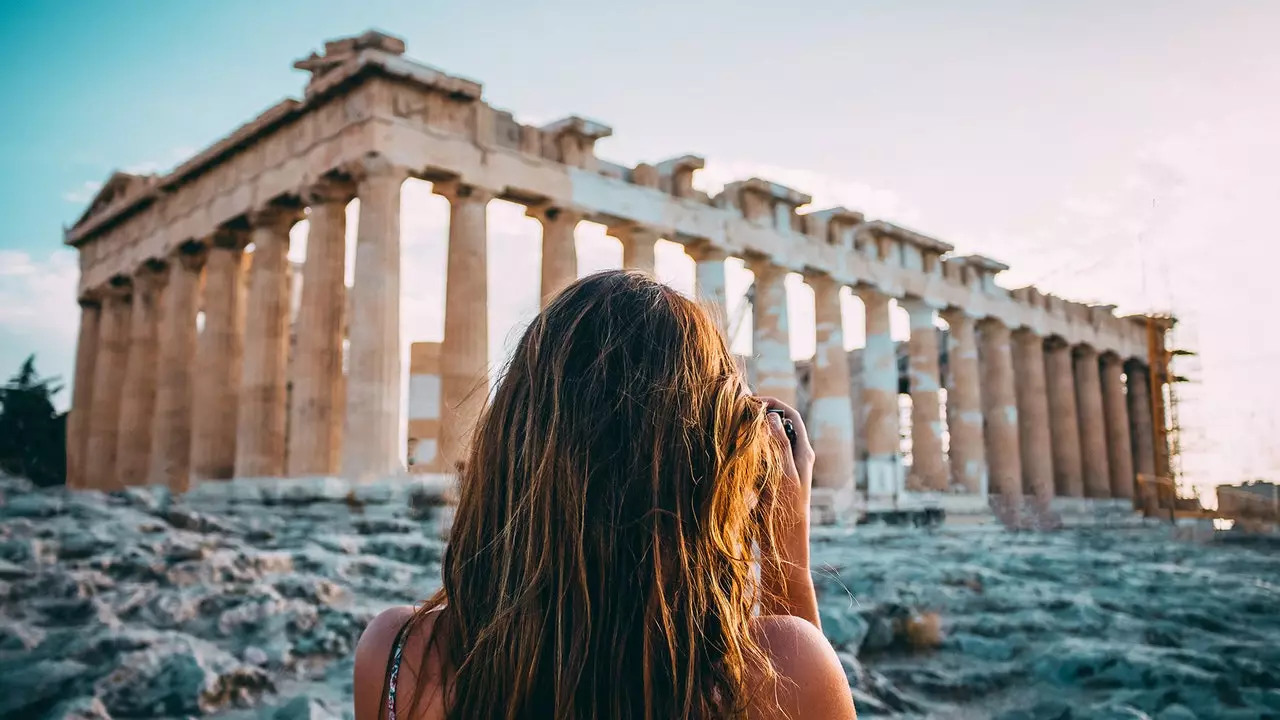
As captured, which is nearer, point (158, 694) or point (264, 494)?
point (158, 694)

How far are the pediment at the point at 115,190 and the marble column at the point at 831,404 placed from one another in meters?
16.5

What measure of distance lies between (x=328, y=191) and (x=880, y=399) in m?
14.7

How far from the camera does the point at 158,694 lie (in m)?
5.43

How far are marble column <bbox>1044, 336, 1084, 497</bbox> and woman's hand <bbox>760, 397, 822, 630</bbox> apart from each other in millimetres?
32955

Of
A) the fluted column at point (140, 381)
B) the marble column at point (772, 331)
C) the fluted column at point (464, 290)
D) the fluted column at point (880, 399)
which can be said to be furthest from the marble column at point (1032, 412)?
the fluted column at point (140, 381)

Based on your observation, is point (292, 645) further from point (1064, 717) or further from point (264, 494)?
point (264, 494)

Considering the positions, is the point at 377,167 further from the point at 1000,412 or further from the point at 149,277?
the point at 1000,412

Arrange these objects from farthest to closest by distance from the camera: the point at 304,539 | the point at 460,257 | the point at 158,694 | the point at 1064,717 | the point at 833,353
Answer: the point at 833,353
the point at 460,257
the point at 304,539
the point at 1064,717
the point at 158,694

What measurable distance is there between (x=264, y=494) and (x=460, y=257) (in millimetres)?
5313

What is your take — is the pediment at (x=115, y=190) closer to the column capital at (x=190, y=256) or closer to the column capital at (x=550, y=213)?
the column capital at (x=190, y=256)

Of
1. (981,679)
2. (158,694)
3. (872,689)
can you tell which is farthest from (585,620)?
(981,679)

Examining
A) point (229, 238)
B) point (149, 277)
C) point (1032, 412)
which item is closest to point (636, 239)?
point (229, 238)

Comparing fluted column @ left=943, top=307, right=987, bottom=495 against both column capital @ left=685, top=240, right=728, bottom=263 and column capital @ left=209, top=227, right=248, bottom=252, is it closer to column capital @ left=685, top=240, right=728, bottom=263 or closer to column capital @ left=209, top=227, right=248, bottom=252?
column capital @ left=685, top=240, right=728, bottom=263

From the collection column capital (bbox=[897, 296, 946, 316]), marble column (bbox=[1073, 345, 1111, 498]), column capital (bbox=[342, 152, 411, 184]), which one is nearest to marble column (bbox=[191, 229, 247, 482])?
column capital (bbox=[342, 152, 411, 184])
